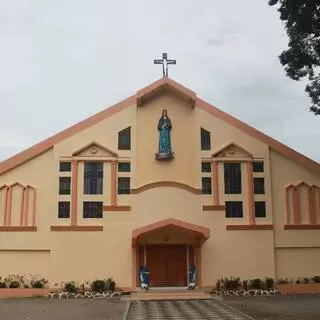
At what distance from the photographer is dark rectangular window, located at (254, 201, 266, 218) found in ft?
73.7

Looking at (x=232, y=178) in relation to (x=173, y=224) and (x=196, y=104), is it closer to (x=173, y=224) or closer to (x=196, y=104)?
(x=196, y=104)

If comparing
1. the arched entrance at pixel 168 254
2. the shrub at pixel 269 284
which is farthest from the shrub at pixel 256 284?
the arched entrance at pixel 168 254

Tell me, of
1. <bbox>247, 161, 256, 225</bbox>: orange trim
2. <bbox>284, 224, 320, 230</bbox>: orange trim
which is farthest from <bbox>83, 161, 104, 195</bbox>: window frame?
<bbox>284, 224, 320, 230</bbox>: orange trim

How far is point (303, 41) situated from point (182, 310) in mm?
8731

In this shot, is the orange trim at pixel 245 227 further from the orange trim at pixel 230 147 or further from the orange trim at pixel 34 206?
the orange trim at pixel 34 206

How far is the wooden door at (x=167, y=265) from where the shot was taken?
2216cm

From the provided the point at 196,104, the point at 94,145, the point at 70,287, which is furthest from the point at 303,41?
the point at 70,287

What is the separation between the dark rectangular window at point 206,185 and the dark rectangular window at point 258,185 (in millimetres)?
1914

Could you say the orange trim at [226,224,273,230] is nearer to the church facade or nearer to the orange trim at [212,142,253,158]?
the church facade

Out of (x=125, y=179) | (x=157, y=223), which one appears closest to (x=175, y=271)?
(x=157, y=223)

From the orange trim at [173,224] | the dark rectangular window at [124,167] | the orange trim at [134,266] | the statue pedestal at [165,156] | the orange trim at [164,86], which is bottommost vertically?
the orange trim at [134,266]

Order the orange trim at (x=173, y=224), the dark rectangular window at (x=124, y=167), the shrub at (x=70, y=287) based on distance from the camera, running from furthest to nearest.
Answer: the dark rectangular window at (x=124, y=167) → the shrub at (x=70, y=287) → the orange trim at (x=173, y=224)

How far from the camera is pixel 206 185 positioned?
2259 centimetres

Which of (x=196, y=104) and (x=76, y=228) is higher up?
(x=196, y=104)
